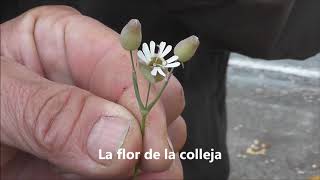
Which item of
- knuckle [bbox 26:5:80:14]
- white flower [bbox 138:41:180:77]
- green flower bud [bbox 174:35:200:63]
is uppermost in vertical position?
green flower bud [bbox 174:35:200:63]

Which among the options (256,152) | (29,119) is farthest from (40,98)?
(256,152)

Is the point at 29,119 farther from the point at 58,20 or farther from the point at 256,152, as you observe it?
the point at 256,152

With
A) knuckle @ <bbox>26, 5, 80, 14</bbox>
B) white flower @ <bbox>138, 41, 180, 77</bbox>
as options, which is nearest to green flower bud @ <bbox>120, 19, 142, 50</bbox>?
white flower @ <bbox>138, 41, 180, 77</bbox>

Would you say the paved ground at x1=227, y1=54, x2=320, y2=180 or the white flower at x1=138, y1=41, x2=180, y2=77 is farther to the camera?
the paved ground at x1=227, y1=54, x2=320, y2=180

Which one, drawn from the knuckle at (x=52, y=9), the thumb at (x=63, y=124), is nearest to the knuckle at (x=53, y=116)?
the thumb at (x=63, y=124)

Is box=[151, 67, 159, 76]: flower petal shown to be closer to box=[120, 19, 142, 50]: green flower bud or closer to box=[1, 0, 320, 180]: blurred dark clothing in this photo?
box=[120, 19, 142, 50]: green flower bud

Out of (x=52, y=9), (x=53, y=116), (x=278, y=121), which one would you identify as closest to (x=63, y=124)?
(x=53, y=116)

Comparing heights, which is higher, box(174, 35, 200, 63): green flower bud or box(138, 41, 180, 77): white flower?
box(174, 35, 200, 63): green flower bud

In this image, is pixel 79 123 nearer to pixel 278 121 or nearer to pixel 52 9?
pixel 52 9
